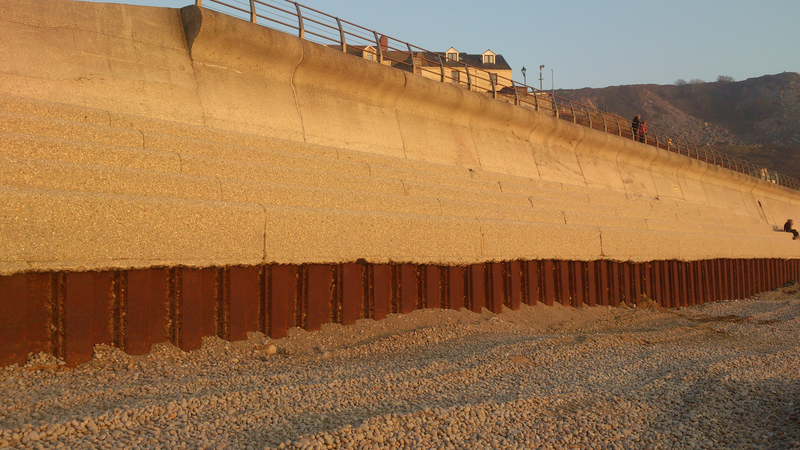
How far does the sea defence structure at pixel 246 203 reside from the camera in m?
4.61

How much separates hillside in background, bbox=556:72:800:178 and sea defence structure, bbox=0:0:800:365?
90.7m

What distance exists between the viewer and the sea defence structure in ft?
15.1

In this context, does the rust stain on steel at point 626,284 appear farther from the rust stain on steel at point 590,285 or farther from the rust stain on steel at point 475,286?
the rust stain on steel at point 475,286

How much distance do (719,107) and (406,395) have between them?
166332mm

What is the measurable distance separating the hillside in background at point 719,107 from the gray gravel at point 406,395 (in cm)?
9621

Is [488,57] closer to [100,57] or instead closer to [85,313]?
[100,57]

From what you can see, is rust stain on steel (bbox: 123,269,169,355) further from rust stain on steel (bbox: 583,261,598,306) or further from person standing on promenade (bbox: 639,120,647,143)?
person standing on promenade (bbox: 639,120,647,143)

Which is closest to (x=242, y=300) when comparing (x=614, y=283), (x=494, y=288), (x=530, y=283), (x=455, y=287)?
(x=455, y=287)

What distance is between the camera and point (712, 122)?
446 ft

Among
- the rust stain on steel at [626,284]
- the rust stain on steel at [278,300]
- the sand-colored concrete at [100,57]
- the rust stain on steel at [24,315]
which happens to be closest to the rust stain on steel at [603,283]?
the rust stain on steel at [626,284]

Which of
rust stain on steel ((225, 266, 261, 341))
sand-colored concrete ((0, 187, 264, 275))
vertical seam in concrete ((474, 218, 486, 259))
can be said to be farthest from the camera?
vertical seam in concrete ((474, 218, 486, 259))

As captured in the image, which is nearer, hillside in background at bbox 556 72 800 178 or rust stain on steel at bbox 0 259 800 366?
rust stain on steel at bbox 0 259 800 366

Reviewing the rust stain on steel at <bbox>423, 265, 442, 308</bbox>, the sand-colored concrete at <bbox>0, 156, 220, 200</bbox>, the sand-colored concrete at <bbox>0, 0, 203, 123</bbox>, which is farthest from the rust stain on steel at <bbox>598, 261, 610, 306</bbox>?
the sand-colored concrete at <bbox>0, 0, 203, 123</bbox>

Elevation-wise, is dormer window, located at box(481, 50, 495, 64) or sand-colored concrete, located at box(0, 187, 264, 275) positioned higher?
dormer window, located at box(481, 50, 495, 64)
